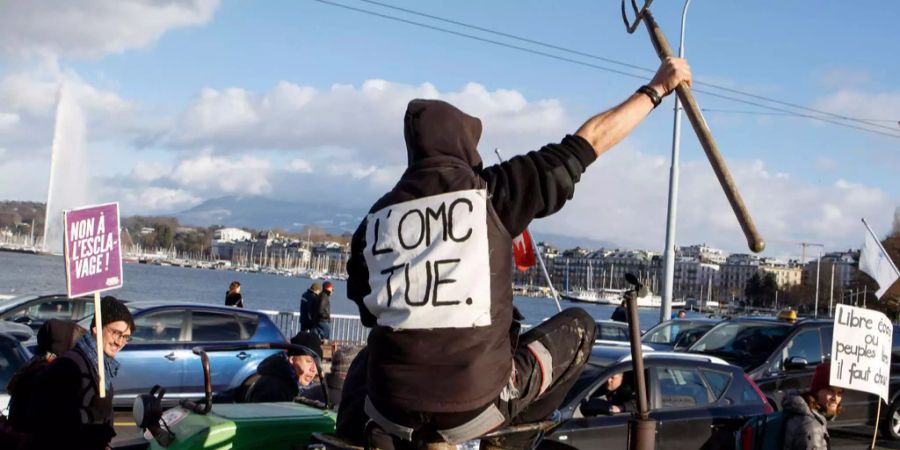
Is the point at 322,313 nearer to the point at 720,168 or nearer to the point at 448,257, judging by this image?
the point at 720,168

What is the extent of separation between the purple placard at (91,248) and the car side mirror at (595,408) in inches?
168

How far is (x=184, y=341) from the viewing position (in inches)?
598

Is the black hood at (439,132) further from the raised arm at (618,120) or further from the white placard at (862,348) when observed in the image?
the white placard at (862,348)

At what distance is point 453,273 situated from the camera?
11.5ft

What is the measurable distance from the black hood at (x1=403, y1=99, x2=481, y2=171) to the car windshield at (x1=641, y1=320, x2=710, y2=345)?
53.1 ft

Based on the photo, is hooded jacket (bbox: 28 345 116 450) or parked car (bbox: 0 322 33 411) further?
parked car (bbox: 0 322 33 411)

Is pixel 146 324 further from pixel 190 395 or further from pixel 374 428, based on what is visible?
pixel 374 428

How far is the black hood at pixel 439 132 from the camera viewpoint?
12.0 feet

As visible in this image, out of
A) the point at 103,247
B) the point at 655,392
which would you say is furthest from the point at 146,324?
the point at 655,392

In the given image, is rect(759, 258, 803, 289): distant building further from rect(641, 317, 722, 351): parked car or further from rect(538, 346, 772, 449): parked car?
rect(538, 346, 772, 449): parked car

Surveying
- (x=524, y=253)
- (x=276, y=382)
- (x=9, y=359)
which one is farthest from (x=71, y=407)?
(x=524, y=253)

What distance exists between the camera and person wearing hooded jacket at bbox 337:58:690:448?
3502 mm

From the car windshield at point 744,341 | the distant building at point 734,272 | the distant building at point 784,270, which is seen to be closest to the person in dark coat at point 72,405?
the car windshield at point 744,341

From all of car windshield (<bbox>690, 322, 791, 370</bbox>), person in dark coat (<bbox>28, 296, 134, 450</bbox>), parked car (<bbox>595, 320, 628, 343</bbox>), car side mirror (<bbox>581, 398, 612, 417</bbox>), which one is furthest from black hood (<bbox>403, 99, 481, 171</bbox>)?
parked car (<bbox>595, 320, 628, 343</bbox>)
